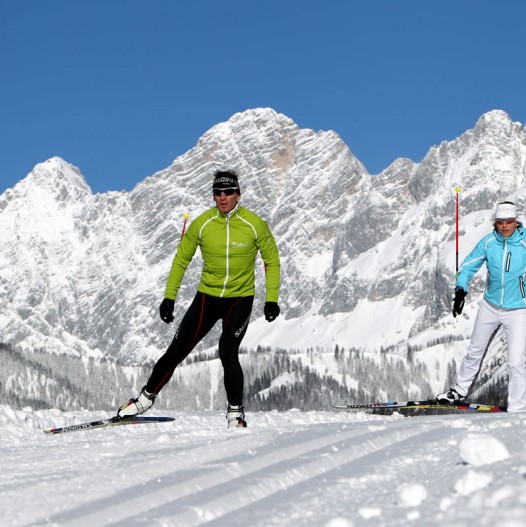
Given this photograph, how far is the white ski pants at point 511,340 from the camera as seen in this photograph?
12531mm

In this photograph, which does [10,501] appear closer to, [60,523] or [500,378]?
[60,523]

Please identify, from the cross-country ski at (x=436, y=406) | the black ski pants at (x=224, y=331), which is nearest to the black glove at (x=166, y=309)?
A: the black ski pants at (x=224, y=331)

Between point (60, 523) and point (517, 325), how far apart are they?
892 cm

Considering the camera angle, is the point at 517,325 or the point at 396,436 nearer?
the point at 396,436

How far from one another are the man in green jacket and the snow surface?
8.58 ft

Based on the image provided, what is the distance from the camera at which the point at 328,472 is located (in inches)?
219

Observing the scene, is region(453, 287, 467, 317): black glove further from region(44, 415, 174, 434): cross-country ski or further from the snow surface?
the snow surface

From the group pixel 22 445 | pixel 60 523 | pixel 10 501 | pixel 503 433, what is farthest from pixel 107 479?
pixel 22 445

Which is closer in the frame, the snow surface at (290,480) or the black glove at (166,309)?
the snow surface at (290,480)

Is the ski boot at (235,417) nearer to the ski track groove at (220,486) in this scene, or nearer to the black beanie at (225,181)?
the black beanie at (225,181)

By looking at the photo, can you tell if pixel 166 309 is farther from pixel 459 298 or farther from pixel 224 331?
pixel 459 298

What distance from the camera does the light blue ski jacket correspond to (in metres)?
12.3

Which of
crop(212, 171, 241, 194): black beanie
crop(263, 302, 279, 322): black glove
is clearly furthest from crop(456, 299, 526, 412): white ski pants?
crop(212, 171, 241, 194): black beanie

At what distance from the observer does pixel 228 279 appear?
10625mm
